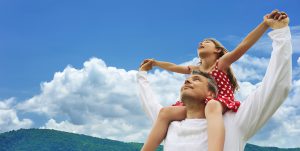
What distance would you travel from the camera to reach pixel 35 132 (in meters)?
117

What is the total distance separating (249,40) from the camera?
438cm

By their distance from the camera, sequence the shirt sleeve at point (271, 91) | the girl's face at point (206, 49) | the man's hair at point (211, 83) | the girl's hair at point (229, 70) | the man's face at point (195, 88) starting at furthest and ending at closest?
the girl's face at point (206, 49) < the girl's hair at point (229, 70) < the man's hair at point (211, 83) < the man's face at point (195, 88) < the shirt sleeve at point (271, 91)

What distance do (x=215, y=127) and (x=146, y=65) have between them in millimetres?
1777

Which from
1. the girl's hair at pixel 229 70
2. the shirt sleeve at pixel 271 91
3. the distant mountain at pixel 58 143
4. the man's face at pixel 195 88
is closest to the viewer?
the shirt sleeve at pixel 271 91

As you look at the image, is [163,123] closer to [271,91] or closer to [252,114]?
[252,114]

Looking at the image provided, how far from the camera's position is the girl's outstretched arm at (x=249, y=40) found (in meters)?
4.02

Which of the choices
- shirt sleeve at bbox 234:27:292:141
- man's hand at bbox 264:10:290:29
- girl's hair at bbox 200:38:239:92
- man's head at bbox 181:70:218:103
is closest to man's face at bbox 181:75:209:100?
man's head at bbox 181:70:218:103

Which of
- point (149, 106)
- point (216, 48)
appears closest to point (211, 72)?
point (216, 48)

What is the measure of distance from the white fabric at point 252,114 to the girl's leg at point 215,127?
0.19 meters

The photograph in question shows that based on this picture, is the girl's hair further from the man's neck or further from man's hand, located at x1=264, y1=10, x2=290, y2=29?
man's hand, located at x1=264, y1=10, x2=290, y2=29

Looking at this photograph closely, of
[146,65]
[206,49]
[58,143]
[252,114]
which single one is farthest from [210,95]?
[58,143]

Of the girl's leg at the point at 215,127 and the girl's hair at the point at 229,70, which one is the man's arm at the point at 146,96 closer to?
the girl's hair at the point at 229,70

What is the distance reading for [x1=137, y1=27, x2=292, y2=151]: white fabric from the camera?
12.5 ft

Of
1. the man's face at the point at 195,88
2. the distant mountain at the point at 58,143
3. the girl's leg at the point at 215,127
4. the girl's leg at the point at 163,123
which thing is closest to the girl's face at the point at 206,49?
the man's face at the point at 195,88
